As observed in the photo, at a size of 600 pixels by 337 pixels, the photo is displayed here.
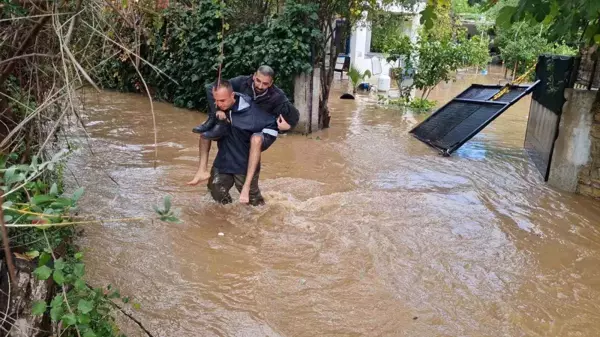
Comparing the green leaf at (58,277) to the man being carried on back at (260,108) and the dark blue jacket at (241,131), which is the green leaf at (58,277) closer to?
the man being carried on back at (260,108)

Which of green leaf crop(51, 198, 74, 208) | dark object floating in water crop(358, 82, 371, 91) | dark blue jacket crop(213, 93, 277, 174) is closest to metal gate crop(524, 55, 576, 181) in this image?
dark blue jacket crop(213, 93, 277, 174)

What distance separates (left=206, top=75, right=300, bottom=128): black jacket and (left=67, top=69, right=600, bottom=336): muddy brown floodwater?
44.9 inches

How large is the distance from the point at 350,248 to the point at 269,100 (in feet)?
5.48

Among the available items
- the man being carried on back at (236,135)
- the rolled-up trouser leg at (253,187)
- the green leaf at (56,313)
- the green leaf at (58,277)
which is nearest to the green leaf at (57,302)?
the green leaf at (56,313)

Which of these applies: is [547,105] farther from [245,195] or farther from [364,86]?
[364,86]

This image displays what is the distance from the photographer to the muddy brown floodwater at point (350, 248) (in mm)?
3809

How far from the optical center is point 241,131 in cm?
518

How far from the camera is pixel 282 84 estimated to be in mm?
9703

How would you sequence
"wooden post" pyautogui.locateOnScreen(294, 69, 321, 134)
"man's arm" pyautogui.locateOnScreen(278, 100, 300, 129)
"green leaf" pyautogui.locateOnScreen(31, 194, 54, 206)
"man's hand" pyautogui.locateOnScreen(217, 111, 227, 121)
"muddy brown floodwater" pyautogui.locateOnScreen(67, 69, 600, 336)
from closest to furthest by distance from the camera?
1. "green leaf" pyautogui.locateOnScreen(31, 194, 54, 206)
2. "muddy brown floodwater" pyautogui.locateOnScreen(67, 69, 600, 336)
3. "man's hand" pyautogui.locateOnScreen(217, 111, 227, 121)
4. "man's arm" pyautogui.locateOnScreen(278, 100, 300, 129)
5. "wooden post" pyautogui.locateOnScreen(294, 69, 321, 134)

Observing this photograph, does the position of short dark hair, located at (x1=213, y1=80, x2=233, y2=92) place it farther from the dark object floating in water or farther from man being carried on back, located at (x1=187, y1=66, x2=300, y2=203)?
the dark object floating in water

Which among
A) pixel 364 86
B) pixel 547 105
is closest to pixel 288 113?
pixel 547 105

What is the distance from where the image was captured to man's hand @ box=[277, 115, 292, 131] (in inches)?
198

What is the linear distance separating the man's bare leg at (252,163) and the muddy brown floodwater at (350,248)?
0.38 metres

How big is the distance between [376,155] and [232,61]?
346cm
